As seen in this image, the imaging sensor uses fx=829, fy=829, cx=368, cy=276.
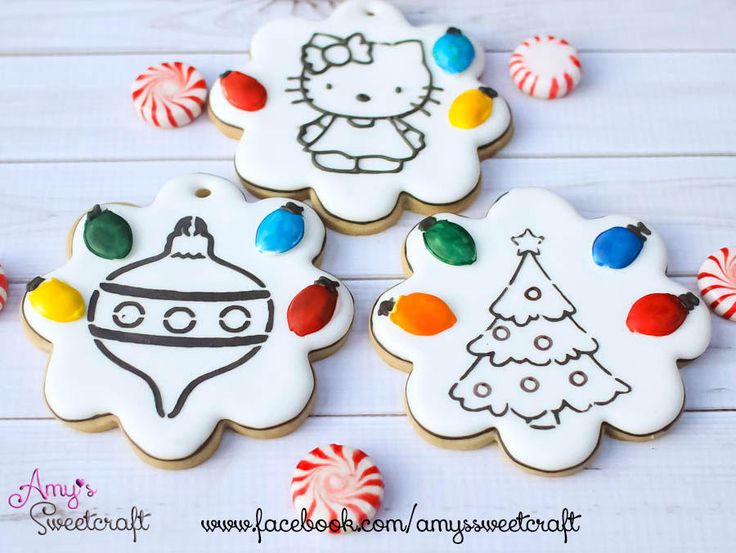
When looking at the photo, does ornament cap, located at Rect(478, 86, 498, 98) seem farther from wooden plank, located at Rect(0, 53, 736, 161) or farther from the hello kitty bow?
the hello kitty bow

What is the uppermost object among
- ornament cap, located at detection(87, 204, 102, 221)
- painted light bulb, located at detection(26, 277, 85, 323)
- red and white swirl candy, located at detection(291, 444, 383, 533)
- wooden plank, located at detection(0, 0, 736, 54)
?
wooden plank, located at detection(0, 0, 736, 54)

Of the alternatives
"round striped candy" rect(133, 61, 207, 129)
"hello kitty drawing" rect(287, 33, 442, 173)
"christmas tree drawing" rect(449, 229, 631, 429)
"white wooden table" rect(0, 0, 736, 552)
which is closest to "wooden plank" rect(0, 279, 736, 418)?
"white wooden table" rect(0, 0, 736, 552)

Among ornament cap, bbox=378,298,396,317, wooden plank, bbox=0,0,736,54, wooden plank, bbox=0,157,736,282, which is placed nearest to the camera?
ornament cap, bbox=378,298,396,317

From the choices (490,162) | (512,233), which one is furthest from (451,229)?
(490,162)

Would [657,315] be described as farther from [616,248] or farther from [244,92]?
[244,92]

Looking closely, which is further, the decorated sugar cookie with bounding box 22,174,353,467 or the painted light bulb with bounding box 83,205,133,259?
the painted light bulb with bounding box 83,205,133,259

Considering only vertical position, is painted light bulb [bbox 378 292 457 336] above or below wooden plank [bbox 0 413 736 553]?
above
